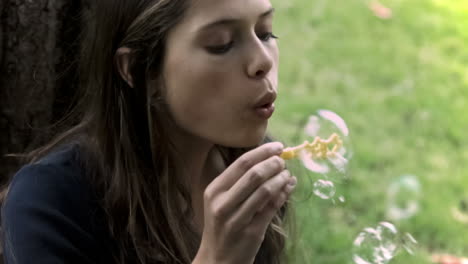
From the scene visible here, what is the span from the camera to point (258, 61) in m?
1.49

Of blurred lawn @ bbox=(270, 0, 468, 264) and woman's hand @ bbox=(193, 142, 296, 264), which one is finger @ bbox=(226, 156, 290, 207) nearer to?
woman's hand @ bbox=(193, 142, 296, 264)

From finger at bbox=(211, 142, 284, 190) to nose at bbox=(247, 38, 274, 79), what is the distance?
0.19m

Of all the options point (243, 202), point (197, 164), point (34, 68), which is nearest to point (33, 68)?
point (34, 68)

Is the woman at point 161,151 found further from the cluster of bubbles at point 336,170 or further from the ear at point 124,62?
the cluster of bubbles at point 336,170

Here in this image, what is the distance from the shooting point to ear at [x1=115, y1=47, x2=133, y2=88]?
1.63 meters

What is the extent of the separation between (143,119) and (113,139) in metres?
0.09

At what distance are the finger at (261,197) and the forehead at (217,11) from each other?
1.16 ft

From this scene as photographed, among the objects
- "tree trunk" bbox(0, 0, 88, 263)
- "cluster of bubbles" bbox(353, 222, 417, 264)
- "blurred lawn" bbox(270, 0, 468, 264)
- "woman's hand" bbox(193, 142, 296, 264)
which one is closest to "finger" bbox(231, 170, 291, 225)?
"woman's hand" bbox(193, 142, 296, 264)

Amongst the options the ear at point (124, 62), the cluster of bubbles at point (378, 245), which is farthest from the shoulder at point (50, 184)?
the cluster of bubbles at point (378, 245)

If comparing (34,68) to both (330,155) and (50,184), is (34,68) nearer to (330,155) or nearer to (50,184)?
(50,184)

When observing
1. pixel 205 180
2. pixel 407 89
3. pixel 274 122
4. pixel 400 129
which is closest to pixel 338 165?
pixel 205 180

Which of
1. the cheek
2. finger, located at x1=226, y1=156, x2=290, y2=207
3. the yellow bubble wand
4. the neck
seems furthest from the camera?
the neck

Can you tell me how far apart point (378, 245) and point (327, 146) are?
0.46 m

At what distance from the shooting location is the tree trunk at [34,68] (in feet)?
6.36
